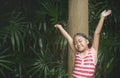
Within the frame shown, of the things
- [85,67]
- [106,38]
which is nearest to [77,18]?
[85,67]

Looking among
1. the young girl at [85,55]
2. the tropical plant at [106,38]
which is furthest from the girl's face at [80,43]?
the tropical plant at [106,38]

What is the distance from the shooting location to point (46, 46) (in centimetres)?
416

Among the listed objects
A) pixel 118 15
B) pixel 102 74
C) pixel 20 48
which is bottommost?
pixel 102 74

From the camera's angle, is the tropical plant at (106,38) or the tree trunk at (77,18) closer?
the tree trunk at (77,18)

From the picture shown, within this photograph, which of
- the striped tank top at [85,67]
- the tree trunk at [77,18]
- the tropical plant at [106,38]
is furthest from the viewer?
the tropical plant at [106,38]

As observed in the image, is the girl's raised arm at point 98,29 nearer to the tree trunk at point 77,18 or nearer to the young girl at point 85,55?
the young girl at point 85,55

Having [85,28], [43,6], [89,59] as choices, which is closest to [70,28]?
[85,28]

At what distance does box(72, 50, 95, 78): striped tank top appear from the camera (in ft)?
8.58

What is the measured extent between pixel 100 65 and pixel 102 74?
0.13m

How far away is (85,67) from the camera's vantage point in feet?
8.59

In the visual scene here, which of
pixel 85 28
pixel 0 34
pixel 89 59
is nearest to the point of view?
pixel 89 59

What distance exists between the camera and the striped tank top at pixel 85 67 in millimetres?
2615

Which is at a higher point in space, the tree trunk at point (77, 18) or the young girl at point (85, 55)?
the tree trunk at point (77, 18)

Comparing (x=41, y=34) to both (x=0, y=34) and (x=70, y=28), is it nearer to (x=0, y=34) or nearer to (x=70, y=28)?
(x=0, y=34)
